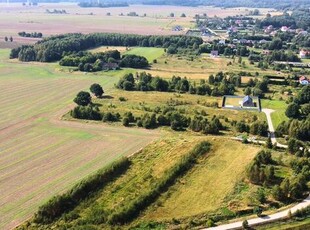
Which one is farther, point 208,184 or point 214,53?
point 214,53

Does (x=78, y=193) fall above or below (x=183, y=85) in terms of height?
below

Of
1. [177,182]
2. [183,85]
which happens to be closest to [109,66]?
[183,85]

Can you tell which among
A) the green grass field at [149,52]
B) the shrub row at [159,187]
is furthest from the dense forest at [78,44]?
the shrub row at [159,187]

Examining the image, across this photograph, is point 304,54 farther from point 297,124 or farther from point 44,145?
point 44,145

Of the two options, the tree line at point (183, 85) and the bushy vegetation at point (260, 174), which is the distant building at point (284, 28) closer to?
the tree line at point (183, 85)

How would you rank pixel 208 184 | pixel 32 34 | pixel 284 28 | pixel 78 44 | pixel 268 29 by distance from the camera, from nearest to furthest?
pixel 208 184 → pixel 78 44 → pixel 32 34 → pixel 268 29 → pixel 284 28

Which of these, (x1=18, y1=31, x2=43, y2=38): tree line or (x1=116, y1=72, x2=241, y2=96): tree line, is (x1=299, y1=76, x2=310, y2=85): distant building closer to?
(x1=116, y1=72, x2=241, y2=96): tree line

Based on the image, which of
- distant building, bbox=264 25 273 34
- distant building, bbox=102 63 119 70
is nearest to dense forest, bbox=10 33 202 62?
distant building, bbox=102 63 119 70
